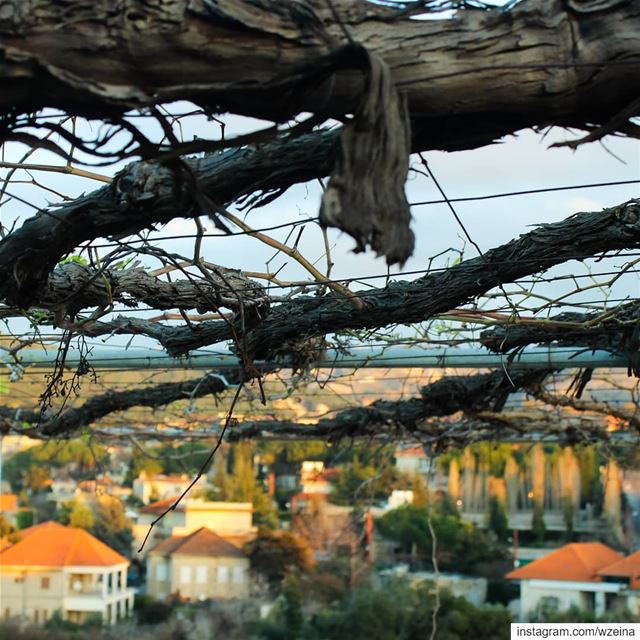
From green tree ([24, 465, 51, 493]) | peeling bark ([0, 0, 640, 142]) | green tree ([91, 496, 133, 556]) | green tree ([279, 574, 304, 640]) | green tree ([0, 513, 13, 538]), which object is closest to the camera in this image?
peeling bark ([0, 0, 640, 142])

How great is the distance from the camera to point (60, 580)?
1387cm

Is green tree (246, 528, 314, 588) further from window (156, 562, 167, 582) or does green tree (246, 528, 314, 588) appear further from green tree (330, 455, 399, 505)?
window (156, 562, 167, 582)

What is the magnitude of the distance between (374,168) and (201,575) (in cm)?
1397

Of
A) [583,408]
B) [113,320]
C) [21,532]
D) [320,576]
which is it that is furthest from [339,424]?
[21,532]

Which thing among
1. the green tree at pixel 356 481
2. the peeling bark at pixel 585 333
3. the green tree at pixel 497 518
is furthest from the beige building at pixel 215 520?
the peeling bark at pixel 585 333

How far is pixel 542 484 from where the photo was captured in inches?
587

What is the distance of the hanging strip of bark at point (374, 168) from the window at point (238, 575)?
45.7ft

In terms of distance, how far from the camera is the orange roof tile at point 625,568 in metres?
12.5

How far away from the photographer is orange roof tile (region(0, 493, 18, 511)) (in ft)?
50.0

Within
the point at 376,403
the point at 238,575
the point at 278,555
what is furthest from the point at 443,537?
the point at 376,403

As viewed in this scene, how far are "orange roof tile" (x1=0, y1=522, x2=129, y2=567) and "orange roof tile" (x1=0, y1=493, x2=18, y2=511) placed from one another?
1.04 meters

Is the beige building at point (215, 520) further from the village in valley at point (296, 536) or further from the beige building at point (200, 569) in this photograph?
the beige building at point (200, 569)

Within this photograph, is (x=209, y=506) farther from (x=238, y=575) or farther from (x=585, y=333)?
(x=585, y=333)

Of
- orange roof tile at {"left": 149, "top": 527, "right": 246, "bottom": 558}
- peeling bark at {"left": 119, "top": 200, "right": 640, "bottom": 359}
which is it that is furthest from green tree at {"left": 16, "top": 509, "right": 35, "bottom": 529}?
peeling bark at {"left": 119, "top": 200, "right": 640, "bottom": 359}
